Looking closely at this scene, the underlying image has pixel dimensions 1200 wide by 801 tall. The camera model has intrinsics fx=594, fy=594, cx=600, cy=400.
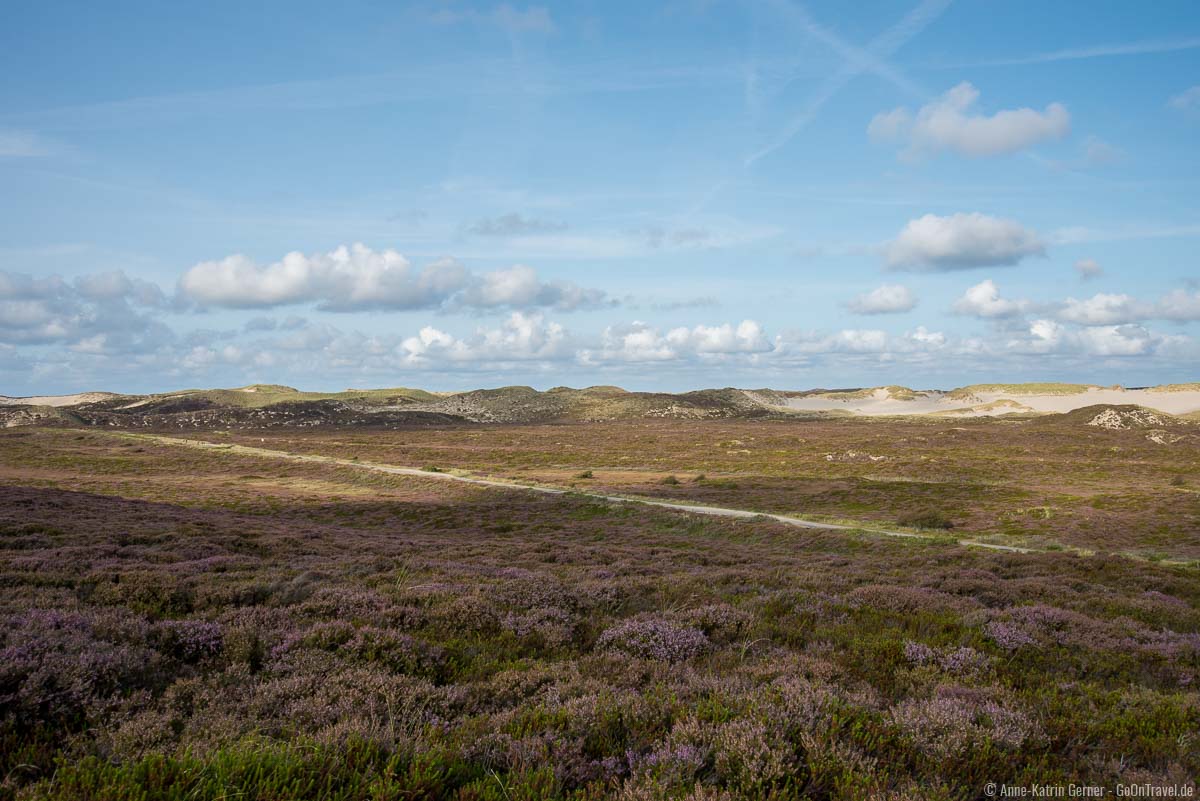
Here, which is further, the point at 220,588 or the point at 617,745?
the point at 220,588

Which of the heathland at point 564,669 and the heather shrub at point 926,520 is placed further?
the heather shrub at point 926,520

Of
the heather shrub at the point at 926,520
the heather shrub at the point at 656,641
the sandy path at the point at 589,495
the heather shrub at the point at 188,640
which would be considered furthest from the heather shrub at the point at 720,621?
the heather shrub at the point at 926,520

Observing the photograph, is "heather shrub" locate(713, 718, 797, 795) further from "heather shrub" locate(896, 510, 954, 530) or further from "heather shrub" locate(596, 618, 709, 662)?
"heather shrub" locate(896, 510, 954, 530)

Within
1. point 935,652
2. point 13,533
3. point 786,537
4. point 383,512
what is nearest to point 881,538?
point 786,537

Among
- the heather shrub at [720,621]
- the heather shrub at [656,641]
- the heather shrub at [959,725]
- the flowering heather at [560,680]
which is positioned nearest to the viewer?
the flowering heather at [560,680]

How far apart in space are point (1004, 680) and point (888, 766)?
10.8 ft

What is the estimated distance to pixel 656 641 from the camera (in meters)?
7.85

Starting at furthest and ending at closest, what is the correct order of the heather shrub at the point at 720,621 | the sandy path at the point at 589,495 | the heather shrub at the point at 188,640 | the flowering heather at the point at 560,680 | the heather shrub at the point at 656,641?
the sandy path at the point at 589,495 < the heather shrub at the point at 720,621 < the heather shrub at the point at 656,641 < the heather shrub at the point at 188,640 < the flowering heather at the point at 560,680

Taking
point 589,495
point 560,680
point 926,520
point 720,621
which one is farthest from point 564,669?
point 589,495

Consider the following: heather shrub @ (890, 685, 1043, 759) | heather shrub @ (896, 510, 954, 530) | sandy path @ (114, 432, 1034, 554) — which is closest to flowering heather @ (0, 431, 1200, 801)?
heather shrub @ (890, 685, 1043, 759)

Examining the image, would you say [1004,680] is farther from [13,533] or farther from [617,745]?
[13,533]

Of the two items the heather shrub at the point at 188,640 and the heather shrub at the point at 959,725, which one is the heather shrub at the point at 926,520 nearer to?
the heather shrub at the point at 959,725

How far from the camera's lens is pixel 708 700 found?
571 cm

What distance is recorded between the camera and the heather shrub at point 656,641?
298 inches
